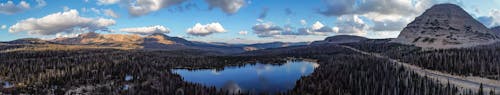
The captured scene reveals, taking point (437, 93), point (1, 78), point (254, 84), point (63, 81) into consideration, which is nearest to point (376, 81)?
point (437, 93)

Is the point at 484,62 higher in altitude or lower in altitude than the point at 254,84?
higher

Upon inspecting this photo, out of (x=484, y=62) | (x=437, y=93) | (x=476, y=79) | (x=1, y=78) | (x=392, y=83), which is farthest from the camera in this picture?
(x=1, y=78)

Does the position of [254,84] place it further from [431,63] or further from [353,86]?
[431,63]

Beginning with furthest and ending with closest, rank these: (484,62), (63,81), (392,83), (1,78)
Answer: (1,78)
(63,81)
(484,62)
(392,83)

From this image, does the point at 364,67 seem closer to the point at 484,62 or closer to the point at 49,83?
the point at 484,62

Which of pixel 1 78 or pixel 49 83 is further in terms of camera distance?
pixel 1 78

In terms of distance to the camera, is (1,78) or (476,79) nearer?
(476,79)

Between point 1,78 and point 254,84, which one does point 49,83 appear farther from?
point 254,84

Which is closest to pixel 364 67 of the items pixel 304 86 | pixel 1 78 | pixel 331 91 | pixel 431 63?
pixel 431 63

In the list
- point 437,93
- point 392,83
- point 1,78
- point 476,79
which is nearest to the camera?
point 437,93
